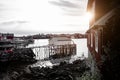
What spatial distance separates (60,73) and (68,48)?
23761 millimetres

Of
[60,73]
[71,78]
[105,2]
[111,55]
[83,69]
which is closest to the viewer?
[111,55]

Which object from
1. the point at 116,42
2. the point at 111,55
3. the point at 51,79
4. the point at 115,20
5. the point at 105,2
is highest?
the point at 105,2

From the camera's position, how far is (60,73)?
19359 mm

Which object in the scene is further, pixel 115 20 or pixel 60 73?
pixel 60 73

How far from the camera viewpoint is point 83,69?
22016 millimetres

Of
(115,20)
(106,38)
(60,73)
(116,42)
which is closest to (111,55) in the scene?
(116,42)

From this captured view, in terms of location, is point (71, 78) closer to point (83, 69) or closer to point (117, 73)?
point (83, 69)

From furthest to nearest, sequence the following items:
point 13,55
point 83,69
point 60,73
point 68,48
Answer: point 68,48 → point 13,55 → point 83,69 → point 60,73

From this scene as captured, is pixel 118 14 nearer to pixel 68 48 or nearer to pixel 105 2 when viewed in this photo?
pixel 105 2

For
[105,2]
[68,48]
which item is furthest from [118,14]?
[68,48]

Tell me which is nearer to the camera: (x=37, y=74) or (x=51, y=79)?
(x=51, y=79)

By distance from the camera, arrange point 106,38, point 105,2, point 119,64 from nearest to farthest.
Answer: point 119,64
point 106,38
point 105,2

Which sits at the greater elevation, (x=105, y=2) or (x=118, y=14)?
(x=105, y=2)

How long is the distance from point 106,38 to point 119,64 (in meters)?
2.61
